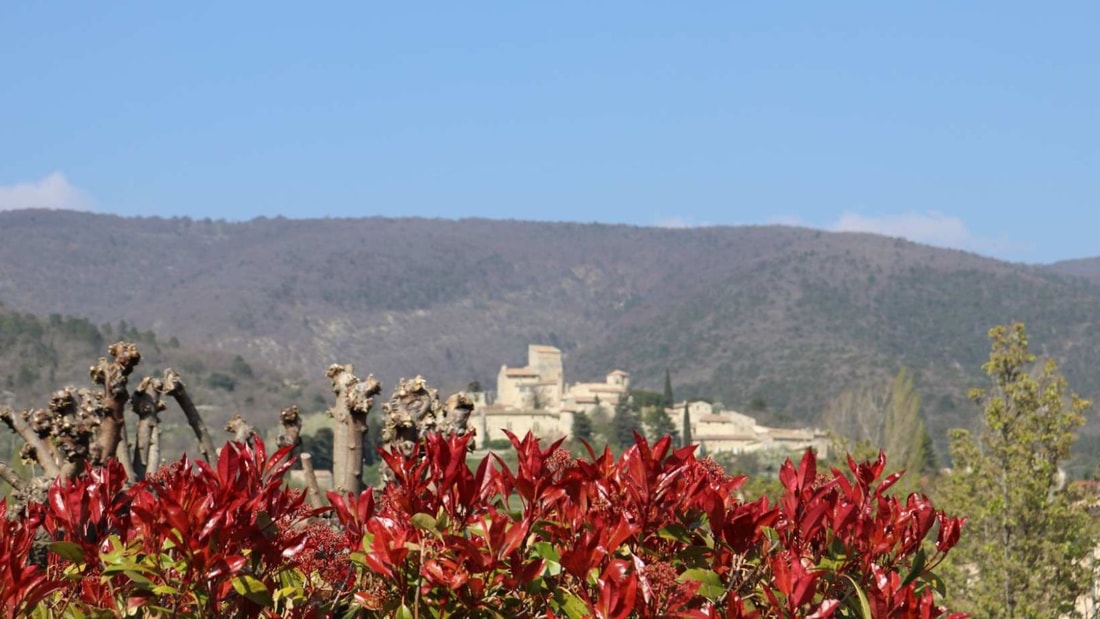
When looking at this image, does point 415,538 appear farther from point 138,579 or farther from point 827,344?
point 827,344

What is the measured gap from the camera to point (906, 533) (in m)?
3.31

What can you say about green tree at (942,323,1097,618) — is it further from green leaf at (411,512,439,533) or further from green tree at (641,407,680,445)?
green tree at (641,407,680,445)

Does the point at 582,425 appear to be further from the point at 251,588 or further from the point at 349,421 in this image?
the point at 251,588

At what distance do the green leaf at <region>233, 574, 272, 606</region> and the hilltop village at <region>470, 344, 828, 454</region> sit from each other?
7488cm

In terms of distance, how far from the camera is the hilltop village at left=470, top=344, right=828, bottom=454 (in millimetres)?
83312

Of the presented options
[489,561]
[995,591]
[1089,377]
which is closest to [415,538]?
[489,561]

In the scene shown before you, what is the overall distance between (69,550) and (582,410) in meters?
87.2

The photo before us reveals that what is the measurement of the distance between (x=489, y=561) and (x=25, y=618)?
111cm

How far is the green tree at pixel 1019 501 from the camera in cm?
1122

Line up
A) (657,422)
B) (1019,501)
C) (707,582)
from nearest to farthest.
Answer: (707,582) < (1019,501) < (657,422)

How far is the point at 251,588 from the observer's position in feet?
9.62

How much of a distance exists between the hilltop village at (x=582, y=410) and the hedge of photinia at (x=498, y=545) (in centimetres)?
7443

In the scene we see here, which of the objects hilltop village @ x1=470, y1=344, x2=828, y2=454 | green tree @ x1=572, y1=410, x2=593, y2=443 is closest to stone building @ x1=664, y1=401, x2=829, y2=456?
hilltop village @ x1=470, y1=344, x2=828, y2=454

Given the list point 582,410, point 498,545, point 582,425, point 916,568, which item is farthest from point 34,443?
point 582,410
